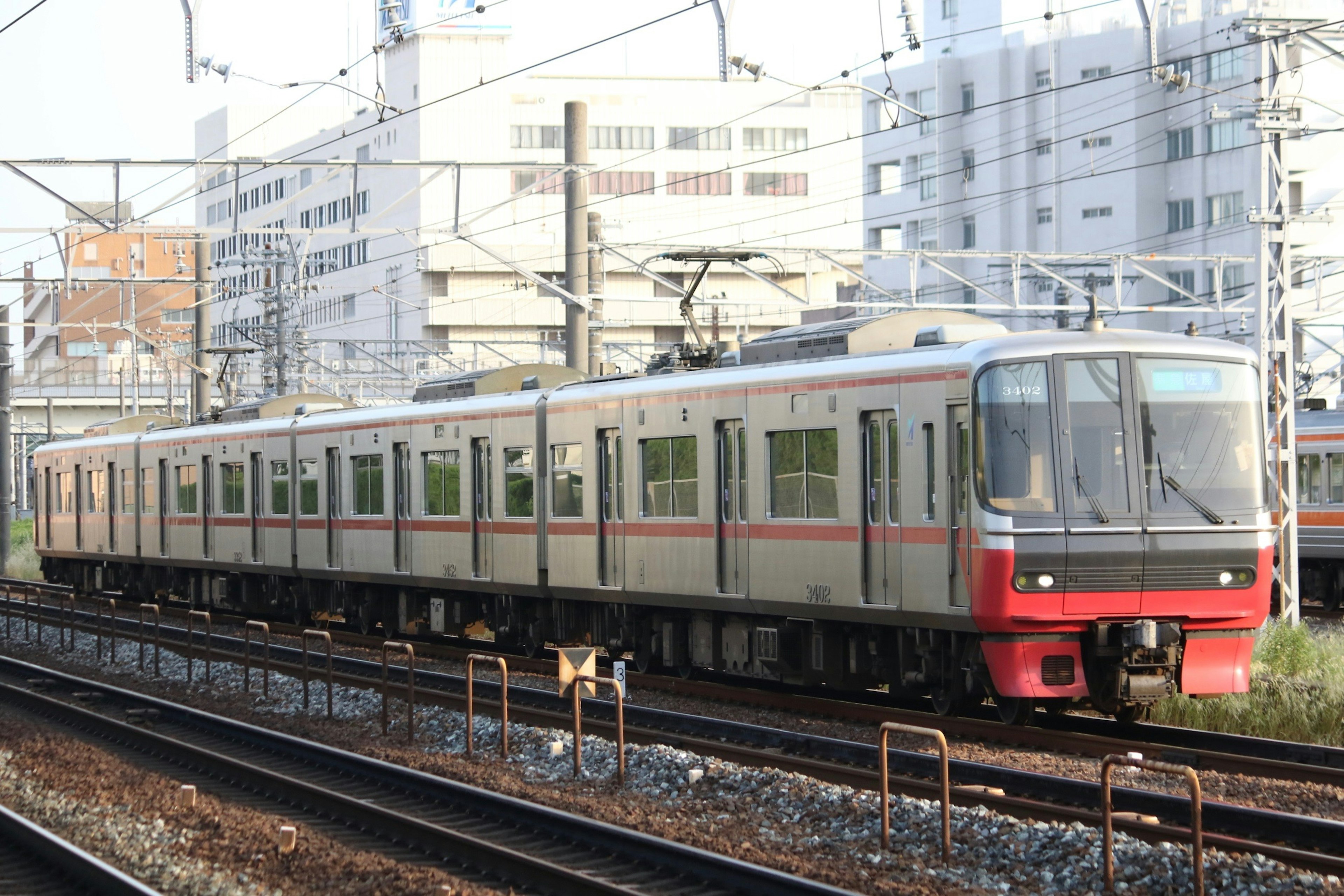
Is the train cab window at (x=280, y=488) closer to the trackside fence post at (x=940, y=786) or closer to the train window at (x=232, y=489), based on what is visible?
the train window at (x=232, y=489)

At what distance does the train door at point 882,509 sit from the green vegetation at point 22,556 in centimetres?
3070

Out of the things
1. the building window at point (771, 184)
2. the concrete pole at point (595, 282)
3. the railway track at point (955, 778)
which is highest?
the building window at point (771, 184)

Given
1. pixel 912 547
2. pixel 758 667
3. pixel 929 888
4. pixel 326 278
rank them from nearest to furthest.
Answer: pixel 929 888 < pixel 912 547 < pixel 758 667 < pixel 326 278

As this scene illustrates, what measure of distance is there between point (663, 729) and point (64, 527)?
25.7m

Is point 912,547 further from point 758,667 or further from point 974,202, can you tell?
point 974,202

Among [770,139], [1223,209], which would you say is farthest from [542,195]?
[1223,209]

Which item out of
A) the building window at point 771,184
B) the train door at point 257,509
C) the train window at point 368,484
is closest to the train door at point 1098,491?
the train window at point 368,484

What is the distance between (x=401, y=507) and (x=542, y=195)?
62859 mm

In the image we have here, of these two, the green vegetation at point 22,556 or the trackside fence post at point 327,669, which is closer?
the trackside fence post at point 327,669

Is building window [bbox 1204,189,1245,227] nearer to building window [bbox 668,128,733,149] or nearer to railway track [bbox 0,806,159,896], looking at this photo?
building window [bbox 668,128,733,149]

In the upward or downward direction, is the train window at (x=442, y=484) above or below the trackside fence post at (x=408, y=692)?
above

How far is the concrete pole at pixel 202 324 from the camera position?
36406 mm

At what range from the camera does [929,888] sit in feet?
29.2

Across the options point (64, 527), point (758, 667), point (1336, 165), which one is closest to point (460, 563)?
point (758, 667)
